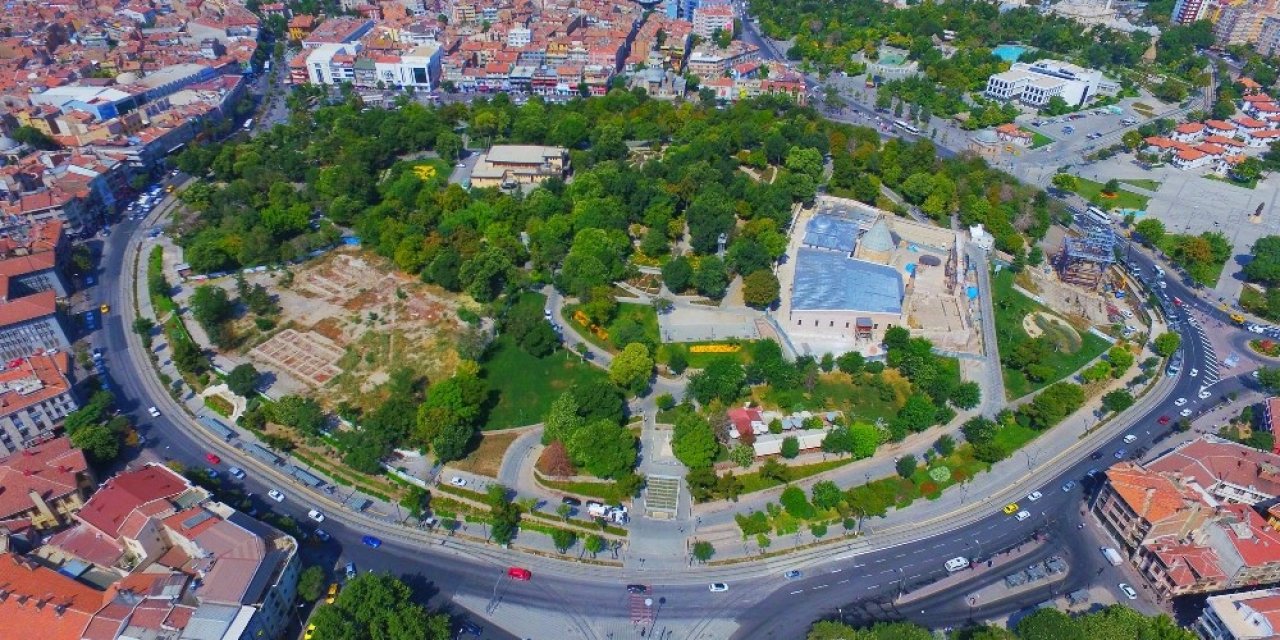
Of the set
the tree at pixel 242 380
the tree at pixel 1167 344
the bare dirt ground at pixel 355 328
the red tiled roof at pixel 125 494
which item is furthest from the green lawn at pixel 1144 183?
the red tiled roof at pixel 125 494

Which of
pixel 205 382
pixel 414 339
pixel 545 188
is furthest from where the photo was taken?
pixel 545 188

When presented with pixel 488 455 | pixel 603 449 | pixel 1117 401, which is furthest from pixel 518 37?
pixel 1117 401

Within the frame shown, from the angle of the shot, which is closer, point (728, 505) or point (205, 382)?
point (728, 505)

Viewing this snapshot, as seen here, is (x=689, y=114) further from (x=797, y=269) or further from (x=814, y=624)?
(x=814, y=624)

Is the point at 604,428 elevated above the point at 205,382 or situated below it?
above

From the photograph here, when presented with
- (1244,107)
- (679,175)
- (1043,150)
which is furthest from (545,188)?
(1244,107)

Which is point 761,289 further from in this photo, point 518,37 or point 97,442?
point 518,37

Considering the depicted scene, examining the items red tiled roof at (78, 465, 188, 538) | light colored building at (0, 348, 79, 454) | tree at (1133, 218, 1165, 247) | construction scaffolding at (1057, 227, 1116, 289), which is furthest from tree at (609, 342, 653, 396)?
tree at (1133, 218, 1165, 247)
